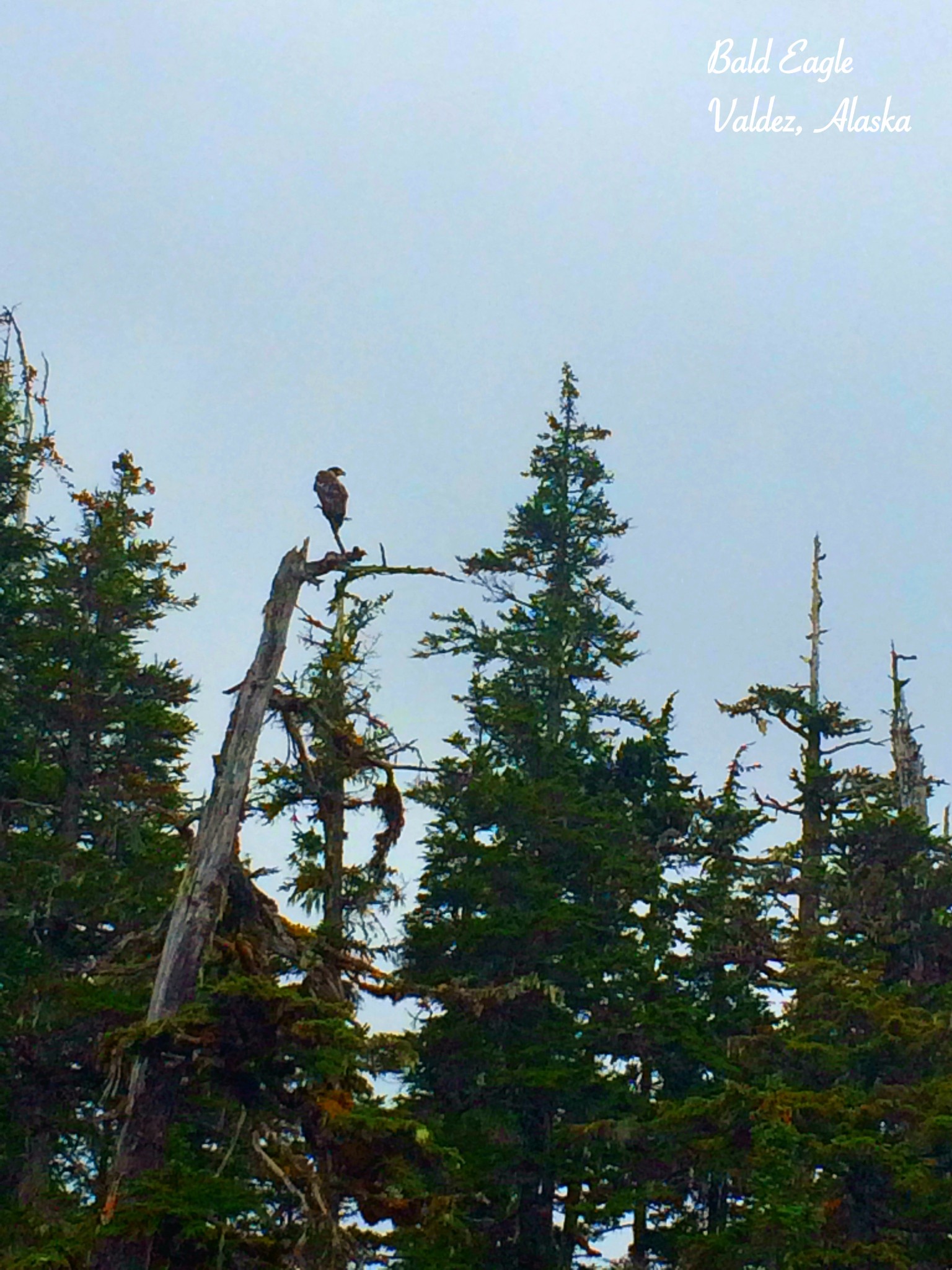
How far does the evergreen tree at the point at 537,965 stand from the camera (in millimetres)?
22500

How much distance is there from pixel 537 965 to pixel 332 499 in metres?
12.9

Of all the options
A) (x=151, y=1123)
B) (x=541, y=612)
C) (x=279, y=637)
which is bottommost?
(x=151, y=1123)

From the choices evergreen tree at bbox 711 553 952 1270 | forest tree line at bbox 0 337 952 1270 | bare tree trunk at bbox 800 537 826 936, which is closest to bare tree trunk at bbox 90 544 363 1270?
forest tree line at bbox 0 337 952 1270

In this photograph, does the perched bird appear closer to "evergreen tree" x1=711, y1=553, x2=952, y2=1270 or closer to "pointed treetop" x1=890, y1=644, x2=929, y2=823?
"evergreen tree" x1=711, y1=553, x2=952, y2=1270

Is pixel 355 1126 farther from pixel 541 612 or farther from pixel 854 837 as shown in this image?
pixel 541 612

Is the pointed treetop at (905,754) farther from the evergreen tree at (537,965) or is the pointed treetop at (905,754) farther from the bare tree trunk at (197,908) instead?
the bare tree trunk at (197,908)

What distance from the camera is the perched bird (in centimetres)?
1541

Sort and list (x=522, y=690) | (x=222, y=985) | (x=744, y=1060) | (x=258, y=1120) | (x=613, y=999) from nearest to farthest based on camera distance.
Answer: (x=222, y=985)
(x=258, y=1120)
(x=744, y=1060)
(x=613, y=999)
(x=522, y=690)

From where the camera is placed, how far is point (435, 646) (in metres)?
34.1

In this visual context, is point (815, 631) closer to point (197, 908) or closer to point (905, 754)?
point (905, 754)

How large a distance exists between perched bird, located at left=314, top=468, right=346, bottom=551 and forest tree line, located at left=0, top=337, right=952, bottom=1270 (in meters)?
0.60

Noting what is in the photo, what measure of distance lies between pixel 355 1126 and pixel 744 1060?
1108 cm

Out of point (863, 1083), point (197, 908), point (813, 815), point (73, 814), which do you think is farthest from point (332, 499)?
point (813, 815)

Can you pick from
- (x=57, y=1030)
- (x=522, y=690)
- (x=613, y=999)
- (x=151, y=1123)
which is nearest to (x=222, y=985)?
(x=151, y=1123)
